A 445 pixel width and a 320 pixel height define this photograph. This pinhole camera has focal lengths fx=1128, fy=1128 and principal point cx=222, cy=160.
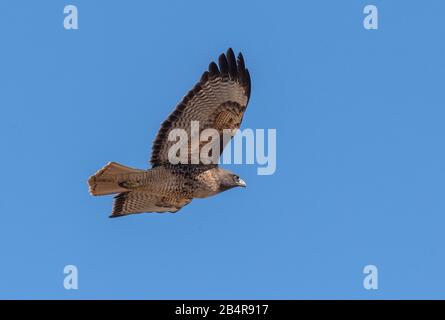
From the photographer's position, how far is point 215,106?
13.6 m

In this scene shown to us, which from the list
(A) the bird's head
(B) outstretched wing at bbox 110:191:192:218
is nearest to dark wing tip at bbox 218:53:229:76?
(A) the bird's head

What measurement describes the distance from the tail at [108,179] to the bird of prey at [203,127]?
2.1 inches

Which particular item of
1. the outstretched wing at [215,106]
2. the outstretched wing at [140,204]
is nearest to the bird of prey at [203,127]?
the outstretched wing at [215,106]

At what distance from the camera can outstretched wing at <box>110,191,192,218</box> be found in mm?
14352

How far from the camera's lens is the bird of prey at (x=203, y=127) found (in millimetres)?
13539

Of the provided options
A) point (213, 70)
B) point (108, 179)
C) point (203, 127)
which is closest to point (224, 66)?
point (213, 70)

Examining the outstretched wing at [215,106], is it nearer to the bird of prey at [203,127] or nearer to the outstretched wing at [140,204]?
the bird of prey at [203,127]

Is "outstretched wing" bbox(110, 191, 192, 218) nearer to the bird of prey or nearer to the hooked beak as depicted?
the bird of prey
